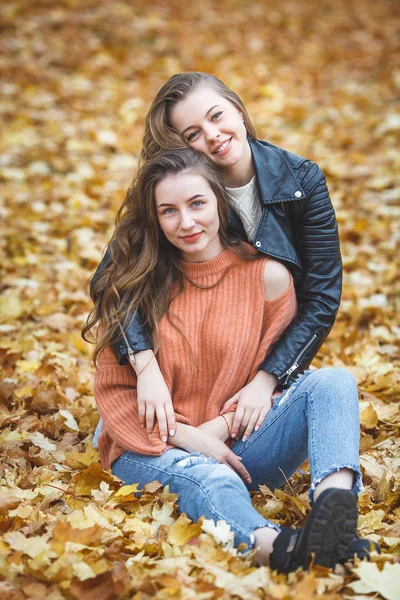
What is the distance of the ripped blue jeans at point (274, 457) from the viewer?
2.10 meters

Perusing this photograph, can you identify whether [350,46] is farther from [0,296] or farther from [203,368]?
[203,368]

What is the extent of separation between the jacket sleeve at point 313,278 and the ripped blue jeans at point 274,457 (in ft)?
0.42

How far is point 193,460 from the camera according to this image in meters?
2.32

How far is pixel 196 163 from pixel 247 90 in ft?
18.7

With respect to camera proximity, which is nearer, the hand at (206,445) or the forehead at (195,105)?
the hand at (206,445)

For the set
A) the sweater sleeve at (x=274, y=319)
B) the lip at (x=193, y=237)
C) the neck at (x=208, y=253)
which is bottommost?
the sweater sleeve at (x=274, y=319)

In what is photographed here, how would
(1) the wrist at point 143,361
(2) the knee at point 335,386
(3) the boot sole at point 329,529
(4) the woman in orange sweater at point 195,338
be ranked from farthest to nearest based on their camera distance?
(1) the wrist at point 143,361, (4) the woman in orange sweater at point 195,338, (2) the knee at point 335,386, (3) the boot sole at point 329,529

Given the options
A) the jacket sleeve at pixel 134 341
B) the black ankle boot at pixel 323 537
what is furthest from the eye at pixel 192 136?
the black ankle boot at pixel 323 537

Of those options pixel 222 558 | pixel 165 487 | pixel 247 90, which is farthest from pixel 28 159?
pixel 222 558

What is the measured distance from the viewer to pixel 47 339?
379 cm

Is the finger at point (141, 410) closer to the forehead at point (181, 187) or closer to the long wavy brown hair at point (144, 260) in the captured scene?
the long wavy brown hair at point (144, 260)

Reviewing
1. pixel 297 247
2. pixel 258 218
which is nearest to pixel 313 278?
pixel 297 247

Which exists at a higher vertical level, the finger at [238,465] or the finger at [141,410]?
the finger at [141,410]

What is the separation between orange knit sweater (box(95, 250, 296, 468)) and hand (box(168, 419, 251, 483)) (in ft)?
0.27
